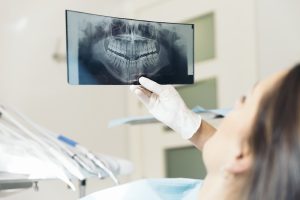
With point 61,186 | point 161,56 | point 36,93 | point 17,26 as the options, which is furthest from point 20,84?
point 161,56

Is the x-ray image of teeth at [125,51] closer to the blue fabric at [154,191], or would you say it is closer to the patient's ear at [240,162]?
the blue fabric at [154,191]

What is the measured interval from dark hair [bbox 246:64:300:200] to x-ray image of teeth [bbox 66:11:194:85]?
0.46 metres

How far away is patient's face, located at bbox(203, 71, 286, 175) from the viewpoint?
2.55ft

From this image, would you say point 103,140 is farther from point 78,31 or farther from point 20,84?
point 78,31

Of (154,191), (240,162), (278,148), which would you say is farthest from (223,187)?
(154,191)

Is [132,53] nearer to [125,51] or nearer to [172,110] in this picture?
[125,51]

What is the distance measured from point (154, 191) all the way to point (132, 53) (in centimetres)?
35

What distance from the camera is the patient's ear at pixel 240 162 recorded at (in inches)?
30.1

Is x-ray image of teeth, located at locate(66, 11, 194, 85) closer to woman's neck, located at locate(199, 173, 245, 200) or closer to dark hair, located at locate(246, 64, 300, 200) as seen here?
woman's neck, located at locate(199, 173, 245, 200)

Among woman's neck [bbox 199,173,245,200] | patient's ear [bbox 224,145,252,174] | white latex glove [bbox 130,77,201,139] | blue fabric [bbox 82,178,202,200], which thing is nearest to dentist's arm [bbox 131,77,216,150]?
white latex glove [bbox 130,77,201,139]

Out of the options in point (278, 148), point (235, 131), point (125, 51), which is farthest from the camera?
point (125, 51)

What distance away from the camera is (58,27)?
2.43m

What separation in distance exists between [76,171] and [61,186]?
1.02m

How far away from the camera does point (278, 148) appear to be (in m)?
0.68
